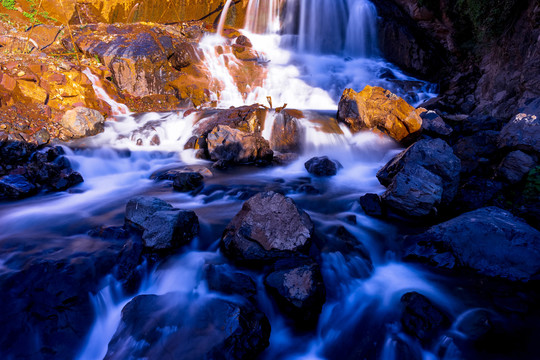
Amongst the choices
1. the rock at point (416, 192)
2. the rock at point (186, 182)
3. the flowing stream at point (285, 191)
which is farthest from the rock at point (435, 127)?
the rock at point (186, 182)

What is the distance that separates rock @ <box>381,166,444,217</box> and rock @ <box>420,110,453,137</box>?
4346 mm

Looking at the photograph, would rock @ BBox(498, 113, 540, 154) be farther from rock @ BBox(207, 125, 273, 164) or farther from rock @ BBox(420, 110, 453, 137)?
rock @ BBox(207, 125, 273, 164)

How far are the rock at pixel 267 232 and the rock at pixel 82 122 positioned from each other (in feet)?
24.6

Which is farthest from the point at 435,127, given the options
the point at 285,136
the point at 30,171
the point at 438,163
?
the point at 30,171

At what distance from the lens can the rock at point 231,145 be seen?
7.95 m

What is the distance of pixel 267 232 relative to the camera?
3.54 m

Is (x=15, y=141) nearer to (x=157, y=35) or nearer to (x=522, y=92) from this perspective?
(x=157, y=35)

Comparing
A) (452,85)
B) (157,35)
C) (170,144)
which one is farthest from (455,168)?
(157,35)

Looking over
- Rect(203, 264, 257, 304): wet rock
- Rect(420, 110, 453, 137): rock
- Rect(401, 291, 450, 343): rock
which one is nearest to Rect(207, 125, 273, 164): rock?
Rect(203, 264, 257, 304): wet rock

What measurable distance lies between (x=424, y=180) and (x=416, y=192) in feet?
0.82

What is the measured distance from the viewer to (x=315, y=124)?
9.59 metres

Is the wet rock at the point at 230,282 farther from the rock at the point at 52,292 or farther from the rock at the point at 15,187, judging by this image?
the rock at the point at 15,187

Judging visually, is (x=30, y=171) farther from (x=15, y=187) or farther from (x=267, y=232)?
(x=267, y=232)

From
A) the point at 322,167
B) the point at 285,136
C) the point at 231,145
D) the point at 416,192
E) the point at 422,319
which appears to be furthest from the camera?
the point at 285,136
